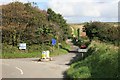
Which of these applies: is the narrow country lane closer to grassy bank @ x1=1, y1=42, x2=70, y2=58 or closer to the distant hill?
grassy bank @ x1=1, y1=42, x2=70, y2=58

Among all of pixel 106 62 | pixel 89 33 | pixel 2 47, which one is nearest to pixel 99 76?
pixel 106 62

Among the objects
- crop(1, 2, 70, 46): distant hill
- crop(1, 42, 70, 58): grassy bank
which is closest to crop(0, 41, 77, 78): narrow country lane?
crop(1, 42, 70, 58): grassy bank

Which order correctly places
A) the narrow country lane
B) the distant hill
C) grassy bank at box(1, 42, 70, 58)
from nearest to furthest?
the narrow country lane, grassy bank at box(1, 42, 70, 58), the distant hill

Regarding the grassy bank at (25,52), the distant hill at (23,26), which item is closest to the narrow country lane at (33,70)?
the grassy bank at (25,52)

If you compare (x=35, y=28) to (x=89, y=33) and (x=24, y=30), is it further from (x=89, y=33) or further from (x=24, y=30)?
(x=89, y=33)

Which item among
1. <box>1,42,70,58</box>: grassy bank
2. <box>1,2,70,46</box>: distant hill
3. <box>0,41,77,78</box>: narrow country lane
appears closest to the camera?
<box>0,41,77,78</box>: narrow country lane

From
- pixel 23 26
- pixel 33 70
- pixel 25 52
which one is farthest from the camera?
pixel 23 26

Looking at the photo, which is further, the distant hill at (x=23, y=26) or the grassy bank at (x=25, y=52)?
the distant hill at (x=23, y=26)

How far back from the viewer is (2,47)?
159 ft

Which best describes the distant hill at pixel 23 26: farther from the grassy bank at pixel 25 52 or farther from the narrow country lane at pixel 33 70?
the narrow country lane at pixel 33 70

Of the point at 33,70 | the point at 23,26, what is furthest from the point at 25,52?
the point at 33,70

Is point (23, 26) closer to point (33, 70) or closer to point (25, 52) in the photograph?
point (25, 52)

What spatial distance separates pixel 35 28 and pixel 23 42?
255cm

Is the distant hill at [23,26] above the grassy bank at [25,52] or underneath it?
above
